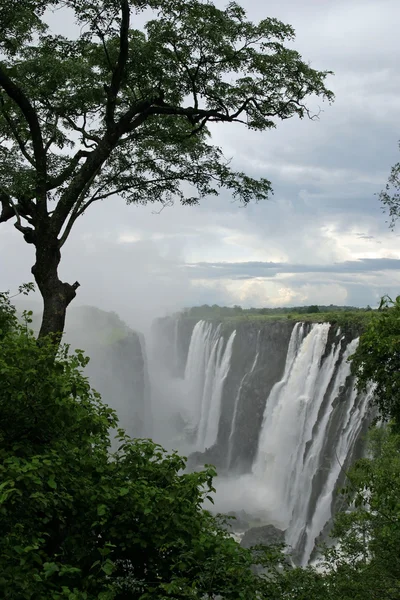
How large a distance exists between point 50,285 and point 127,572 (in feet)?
19.2

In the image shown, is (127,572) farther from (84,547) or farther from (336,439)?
(336,439)

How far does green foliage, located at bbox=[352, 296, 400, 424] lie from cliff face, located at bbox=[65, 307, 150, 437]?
50598 mm

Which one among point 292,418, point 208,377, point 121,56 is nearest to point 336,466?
point 292,418

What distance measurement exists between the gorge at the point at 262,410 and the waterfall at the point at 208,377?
0.14 m

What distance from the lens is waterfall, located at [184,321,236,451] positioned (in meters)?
57.0

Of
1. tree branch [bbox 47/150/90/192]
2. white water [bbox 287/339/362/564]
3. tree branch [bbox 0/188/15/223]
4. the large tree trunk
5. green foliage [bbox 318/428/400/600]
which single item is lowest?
white water [bbox 287/339/362/564]

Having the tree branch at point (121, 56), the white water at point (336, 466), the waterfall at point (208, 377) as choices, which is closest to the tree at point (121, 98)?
the tree branch at point (121, 56)

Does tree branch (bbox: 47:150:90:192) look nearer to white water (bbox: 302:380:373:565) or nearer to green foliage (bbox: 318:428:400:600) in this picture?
green foliage (bbox: 318:428:400:600)

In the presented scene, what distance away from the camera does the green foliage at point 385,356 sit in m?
12.3

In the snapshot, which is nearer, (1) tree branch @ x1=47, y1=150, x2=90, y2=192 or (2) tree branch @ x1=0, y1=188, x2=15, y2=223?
(2) tree branch @ x1=0, y1=188, x2=15, y2=223

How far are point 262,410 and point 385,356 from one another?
3461 centimetres

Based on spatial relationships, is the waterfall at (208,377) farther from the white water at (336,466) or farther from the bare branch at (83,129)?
the bare branch at (83,129)

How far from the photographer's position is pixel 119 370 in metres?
65.8

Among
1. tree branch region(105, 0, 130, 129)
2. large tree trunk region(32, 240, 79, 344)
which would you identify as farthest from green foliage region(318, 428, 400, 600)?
tree branch region(105, 0, 130, 129)
